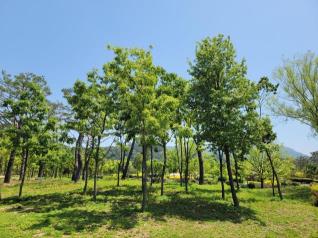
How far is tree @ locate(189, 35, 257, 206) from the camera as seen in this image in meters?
20.0

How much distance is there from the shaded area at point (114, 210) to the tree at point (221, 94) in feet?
8.75

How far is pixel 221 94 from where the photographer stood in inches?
795

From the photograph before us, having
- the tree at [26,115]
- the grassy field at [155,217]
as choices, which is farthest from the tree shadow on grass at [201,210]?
the tree at [26,115]

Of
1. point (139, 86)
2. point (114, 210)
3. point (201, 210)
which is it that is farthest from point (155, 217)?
point (139, 86)

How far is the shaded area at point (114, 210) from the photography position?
48.5ft

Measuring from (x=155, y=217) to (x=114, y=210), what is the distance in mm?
3151

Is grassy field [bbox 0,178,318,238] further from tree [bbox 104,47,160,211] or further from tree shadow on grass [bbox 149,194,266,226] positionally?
tree [bbox 104,47,160,211]

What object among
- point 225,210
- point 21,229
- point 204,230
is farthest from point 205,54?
point 21,229

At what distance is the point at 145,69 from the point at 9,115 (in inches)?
463

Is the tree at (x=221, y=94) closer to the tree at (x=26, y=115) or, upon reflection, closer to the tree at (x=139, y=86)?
the tree at (x=139, y=86)

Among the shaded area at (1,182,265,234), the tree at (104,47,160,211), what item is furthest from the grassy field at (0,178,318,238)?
the tree at (104,47,160,211)

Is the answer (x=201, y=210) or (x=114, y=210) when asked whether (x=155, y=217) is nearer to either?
(x=114, y=210)

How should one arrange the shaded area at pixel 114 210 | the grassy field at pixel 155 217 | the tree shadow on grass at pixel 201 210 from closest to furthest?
1. the grassy field at pixel 155 217
2. the shaded area at pixel 114 210
3. the tree shadow on grass at pixel 201 210

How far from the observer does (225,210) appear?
1928 centimetres
